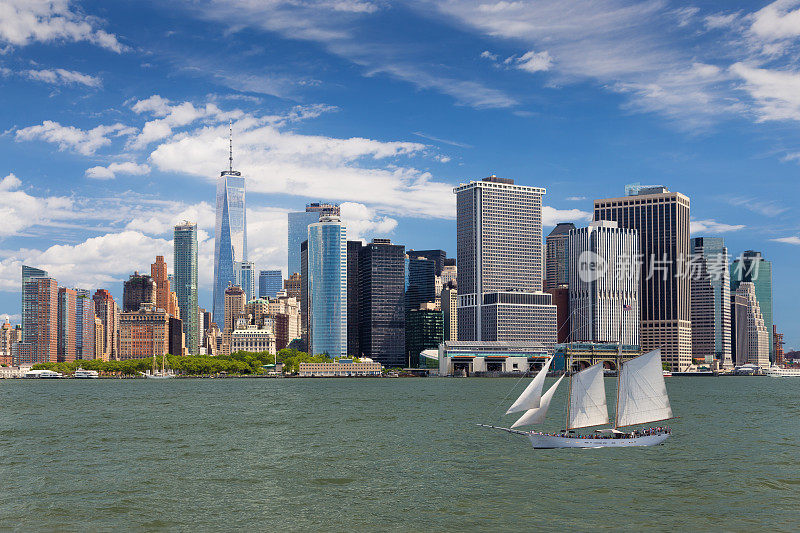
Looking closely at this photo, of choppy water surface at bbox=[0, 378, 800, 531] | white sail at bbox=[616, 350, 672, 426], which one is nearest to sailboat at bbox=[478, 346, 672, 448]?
white sail at bbox=[616, 350, 672, 426]

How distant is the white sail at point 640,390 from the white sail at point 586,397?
7.45ft

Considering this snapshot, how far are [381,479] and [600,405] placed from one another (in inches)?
1037

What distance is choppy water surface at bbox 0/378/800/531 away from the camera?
2077 inches

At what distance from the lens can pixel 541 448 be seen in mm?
80500

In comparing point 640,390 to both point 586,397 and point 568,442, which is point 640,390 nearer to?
point 586,397

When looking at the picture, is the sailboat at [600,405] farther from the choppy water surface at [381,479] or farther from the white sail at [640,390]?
the choppy water surface at [381,479]

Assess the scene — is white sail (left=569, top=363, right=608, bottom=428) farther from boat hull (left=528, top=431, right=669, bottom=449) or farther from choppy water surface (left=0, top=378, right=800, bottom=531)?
choppy water surface (left=0, top=378, right=800, bottom=531)

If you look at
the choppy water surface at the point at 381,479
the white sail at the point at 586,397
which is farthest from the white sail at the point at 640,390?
the choppy water surface at the point at 381,479

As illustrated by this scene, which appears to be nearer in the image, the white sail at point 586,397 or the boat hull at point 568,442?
the boat hull at point 568,442

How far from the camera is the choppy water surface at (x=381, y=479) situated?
5275 cm

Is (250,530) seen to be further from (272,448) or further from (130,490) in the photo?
(272,448)

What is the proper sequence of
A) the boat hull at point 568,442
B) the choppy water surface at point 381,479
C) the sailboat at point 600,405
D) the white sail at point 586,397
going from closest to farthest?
the choppy water surface at point 381,479 < the boat hull at point 568,442 < the sailboat at point 600,405 < the white sail at point 586,397

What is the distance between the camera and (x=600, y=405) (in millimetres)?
82500

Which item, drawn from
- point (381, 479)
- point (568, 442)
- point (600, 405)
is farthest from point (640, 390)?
point (381, 479)
